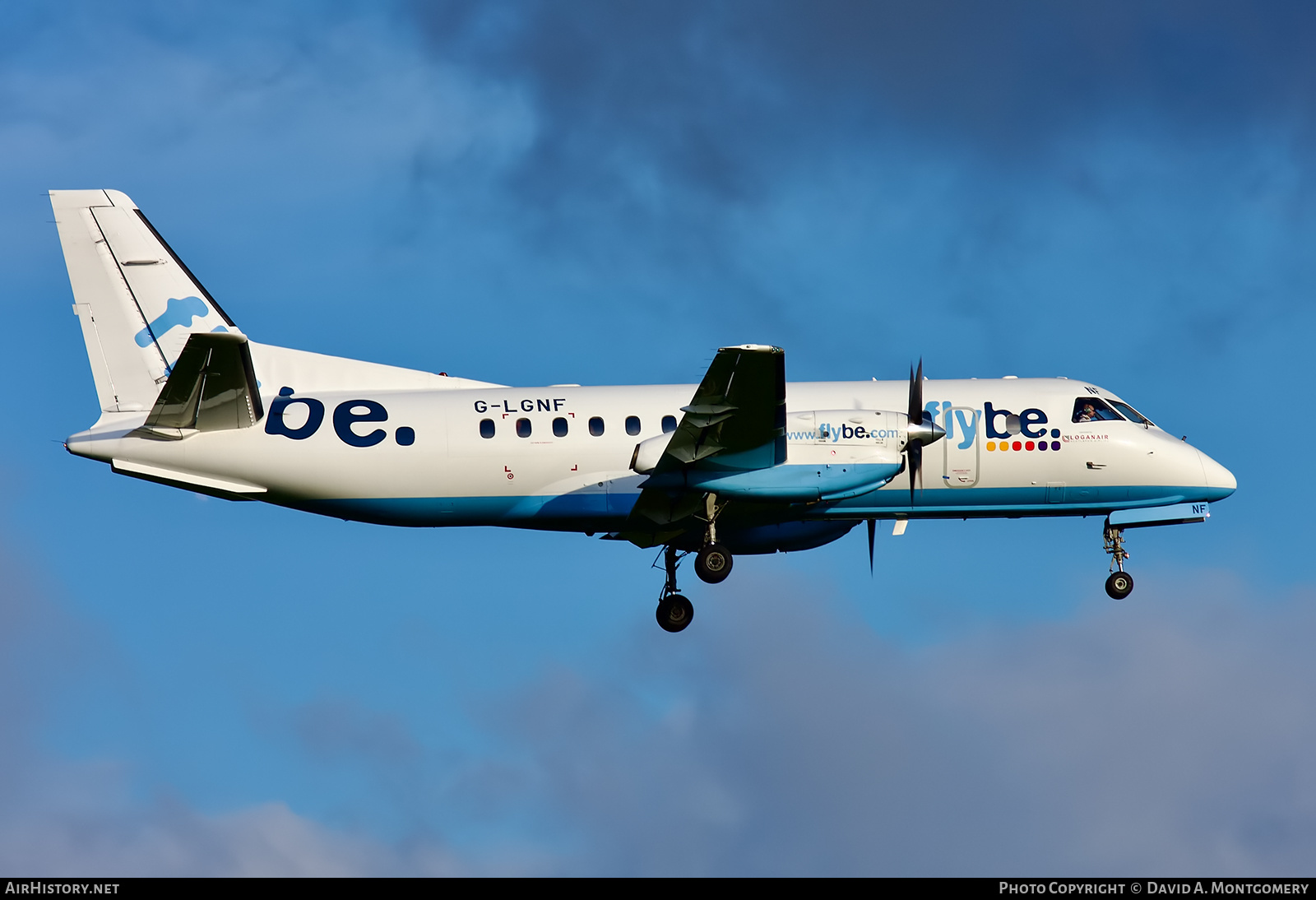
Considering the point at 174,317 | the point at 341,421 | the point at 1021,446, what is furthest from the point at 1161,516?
the point at 174,317

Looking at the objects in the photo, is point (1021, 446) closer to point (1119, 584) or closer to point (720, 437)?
point (1119, 584)

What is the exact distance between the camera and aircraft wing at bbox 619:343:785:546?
25.1 m

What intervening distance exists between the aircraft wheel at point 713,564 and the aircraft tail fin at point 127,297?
395 inches

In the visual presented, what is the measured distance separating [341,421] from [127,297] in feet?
16.3

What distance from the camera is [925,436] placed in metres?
27.2

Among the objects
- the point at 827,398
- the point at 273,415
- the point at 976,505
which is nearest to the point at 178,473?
the point at 273,415

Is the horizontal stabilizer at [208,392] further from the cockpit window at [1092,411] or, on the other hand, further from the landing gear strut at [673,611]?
the cockpit window at [1092,411]

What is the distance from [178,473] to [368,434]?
10.8 feet

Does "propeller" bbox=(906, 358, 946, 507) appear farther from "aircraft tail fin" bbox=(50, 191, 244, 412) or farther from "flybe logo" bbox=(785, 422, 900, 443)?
"aircraft tail fin" bbox=(50, 191, 244, 412)

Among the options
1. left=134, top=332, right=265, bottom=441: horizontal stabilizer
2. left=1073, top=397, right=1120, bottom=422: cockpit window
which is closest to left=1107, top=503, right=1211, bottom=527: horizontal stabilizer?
left=1073, top=397, right=1120, bottom=422: cockpit window

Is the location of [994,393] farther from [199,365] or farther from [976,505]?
[199,365]

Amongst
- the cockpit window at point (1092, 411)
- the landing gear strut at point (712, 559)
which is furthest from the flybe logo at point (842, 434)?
the cockpit window at point (1092, 411)

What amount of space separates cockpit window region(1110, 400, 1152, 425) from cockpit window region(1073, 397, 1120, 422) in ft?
0.86
